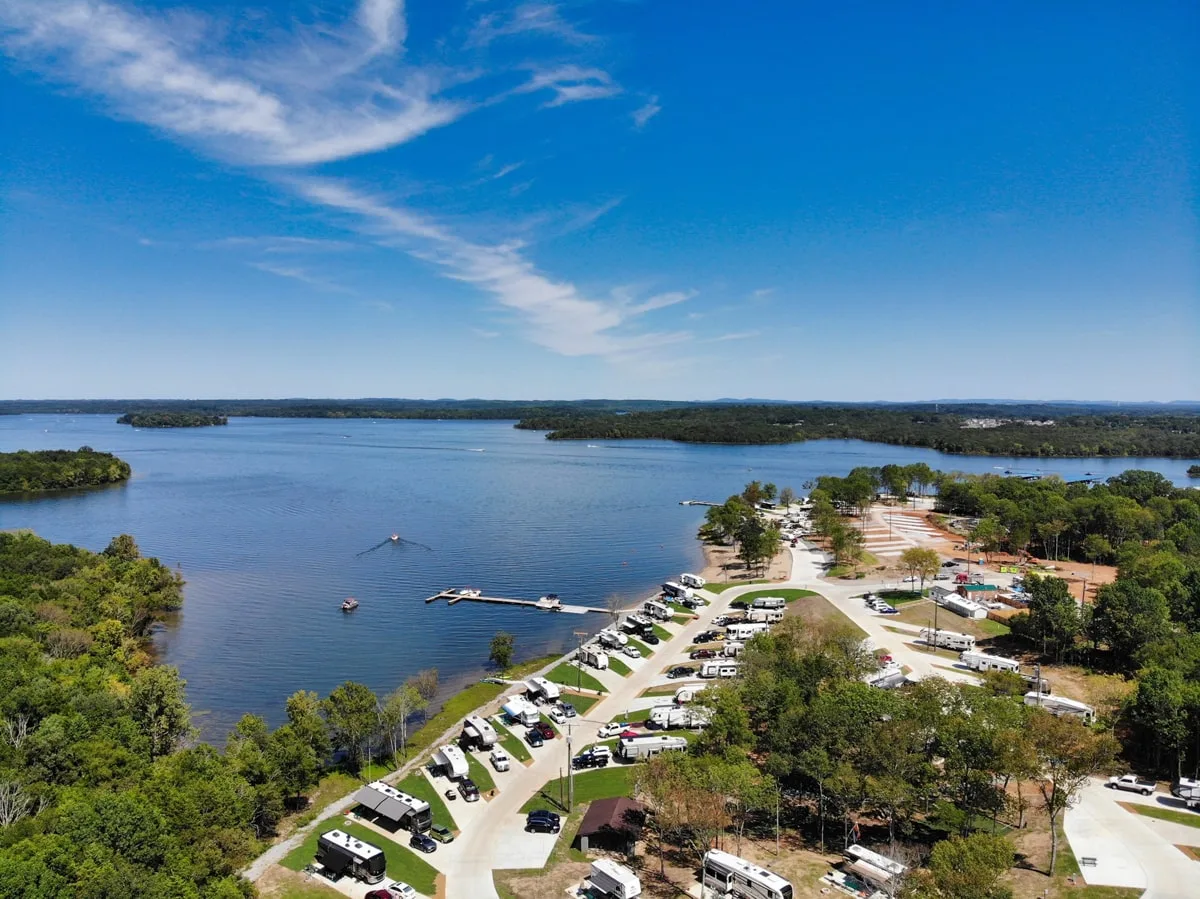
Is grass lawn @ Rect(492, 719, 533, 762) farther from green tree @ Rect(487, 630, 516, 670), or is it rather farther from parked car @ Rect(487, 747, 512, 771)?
green tree @ Rect(487, 630, 516, 670)

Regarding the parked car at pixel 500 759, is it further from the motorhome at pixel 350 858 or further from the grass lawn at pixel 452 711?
the motorhome at pixel 350 858

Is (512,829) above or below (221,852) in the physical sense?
below

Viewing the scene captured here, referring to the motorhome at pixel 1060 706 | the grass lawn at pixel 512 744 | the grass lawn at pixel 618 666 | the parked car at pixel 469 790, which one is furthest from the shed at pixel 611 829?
the motorhome at pixel 1060 706

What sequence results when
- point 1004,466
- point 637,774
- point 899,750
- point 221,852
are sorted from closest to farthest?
1. point 221,852
2. point 899,750
3. point 637,774
4. point 1004,466

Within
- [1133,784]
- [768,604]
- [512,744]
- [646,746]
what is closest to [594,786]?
[646,746]

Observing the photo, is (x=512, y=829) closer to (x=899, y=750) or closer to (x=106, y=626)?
(x=899, y=750)

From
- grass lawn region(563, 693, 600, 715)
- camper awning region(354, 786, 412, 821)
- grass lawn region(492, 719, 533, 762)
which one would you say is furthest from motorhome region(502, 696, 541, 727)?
camper awning region(354, 786, 412, 821)

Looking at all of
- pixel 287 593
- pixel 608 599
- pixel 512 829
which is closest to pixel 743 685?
pixel 512 829
